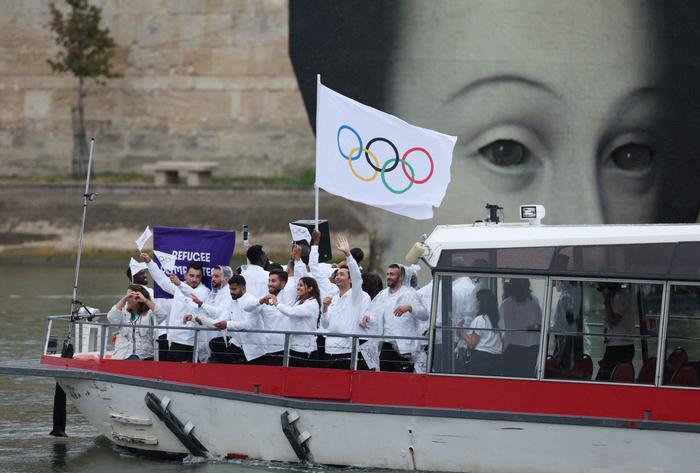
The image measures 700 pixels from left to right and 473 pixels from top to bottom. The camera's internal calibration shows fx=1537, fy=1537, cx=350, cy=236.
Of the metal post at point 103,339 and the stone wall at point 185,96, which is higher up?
the stone wall at point 185,96

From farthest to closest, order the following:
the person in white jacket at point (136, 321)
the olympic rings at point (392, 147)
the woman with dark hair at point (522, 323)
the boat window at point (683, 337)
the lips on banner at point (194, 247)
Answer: the lips on banner at point (194, 247), the person in white jacket at point (136, 321), the olympic rings at point (392, 147), the woman with dark hair at point (522, 323), the boat window at point (683, 337)

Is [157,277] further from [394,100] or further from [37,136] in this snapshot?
[37,136]

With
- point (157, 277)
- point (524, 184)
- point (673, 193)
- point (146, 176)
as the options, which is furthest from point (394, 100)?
point (146, 176)

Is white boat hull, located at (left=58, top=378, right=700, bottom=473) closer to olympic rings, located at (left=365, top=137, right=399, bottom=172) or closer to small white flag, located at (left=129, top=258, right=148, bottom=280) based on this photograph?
small white flag, located at (left=129, top=258, right=148, bottom=280)

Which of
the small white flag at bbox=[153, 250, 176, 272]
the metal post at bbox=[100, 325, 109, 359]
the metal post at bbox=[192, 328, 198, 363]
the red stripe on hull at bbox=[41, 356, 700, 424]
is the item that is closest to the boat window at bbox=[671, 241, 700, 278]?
the red stripe on hull at bbox=[41, 356, 700, 424]

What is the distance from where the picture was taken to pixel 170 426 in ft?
42.0

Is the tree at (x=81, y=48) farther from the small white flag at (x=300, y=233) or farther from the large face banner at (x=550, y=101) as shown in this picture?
the small white flag at (x=300, y=233)

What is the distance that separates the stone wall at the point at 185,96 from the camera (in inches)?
1614

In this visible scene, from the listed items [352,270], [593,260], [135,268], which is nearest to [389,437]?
[352,270]

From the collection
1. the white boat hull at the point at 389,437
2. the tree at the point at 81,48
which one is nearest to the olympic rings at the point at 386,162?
the white boat hull at the point at 389,437

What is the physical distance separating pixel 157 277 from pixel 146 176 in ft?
90.8

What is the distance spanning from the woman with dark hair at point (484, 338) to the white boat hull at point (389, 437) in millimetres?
422

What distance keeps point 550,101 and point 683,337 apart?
1426 centimetres

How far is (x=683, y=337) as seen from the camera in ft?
37.9
